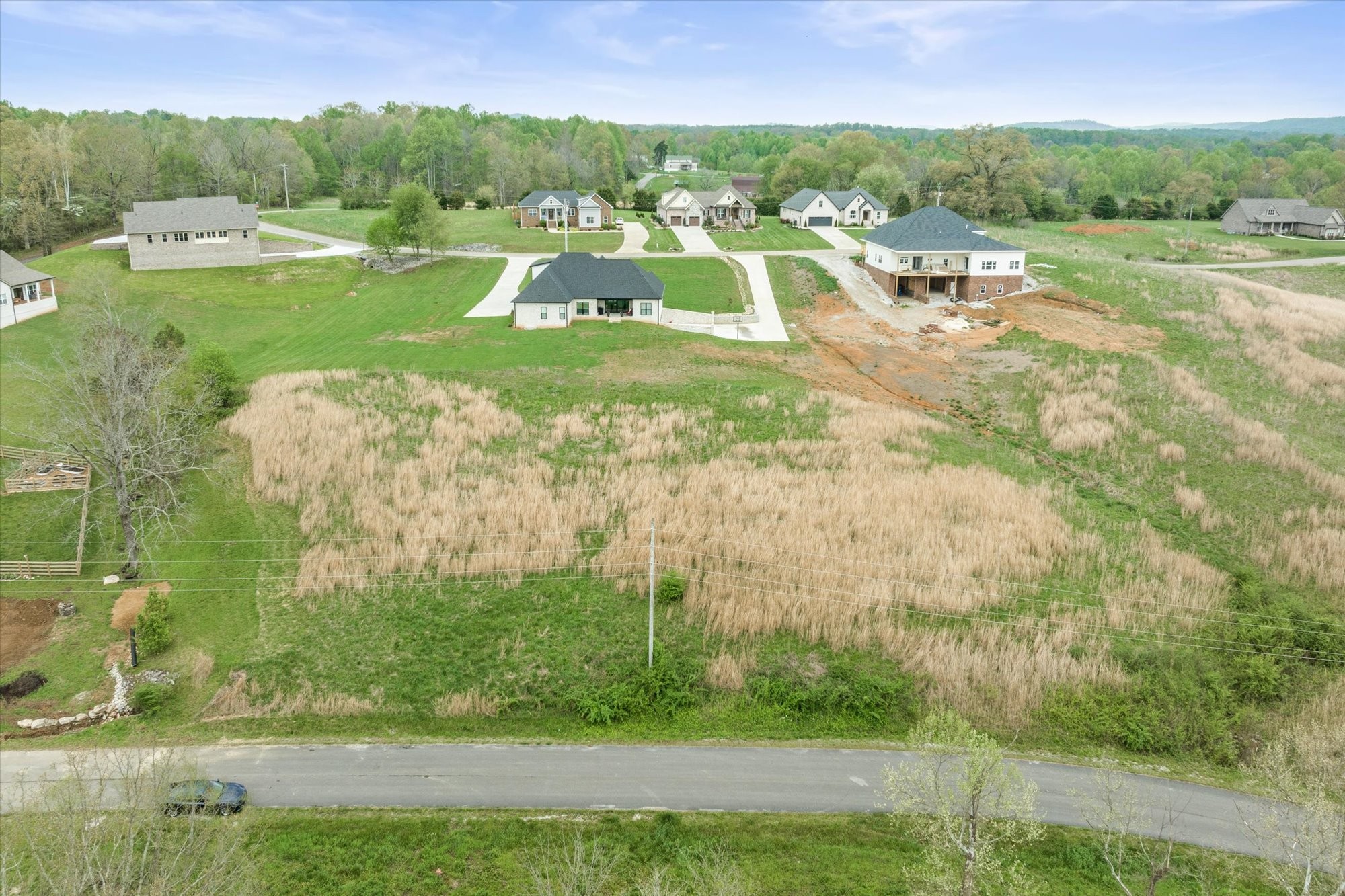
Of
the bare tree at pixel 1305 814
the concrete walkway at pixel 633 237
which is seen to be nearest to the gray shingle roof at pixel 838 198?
the concrete walkway at pixel 633 237

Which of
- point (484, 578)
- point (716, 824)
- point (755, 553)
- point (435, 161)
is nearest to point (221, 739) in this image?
point (484, 578)

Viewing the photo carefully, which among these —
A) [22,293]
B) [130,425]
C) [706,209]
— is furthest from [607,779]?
[706,209]

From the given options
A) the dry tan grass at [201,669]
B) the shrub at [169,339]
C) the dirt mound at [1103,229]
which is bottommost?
the dry tan grass at [201,669]

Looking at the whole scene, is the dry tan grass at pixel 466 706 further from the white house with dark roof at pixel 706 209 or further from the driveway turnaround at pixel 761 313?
the white house with dark roof at pixel 706 209

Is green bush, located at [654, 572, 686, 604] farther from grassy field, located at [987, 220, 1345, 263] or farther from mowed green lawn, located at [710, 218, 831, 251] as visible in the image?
grassy field, located at [987, 220, 1345, 263]

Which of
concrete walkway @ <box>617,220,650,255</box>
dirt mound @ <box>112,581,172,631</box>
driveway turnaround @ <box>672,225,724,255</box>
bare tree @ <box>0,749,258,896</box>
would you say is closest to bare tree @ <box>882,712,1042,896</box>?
bare tree @ <box>0,749,258,896</box>

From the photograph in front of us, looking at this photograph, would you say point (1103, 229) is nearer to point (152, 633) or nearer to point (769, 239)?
point (769, 239)

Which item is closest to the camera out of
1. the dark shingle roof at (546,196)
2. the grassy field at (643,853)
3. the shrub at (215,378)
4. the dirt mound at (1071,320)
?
the grassy field at (643,853)
